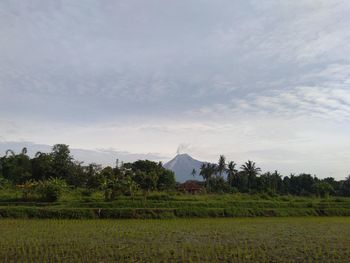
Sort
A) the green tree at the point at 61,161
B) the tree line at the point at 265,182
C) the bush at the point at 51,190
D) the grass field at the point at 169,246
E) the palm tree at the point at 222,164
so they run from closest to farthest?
the grass field at the point at 169,246 → the bush at the point at 51,190 → the green tree at the point at 61,161 → the tree line at the point at 265,182 → the palm tree at the point at 222,164

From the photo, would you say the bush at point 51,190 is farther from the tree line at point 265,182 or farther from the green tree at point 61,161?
the tree line at point 265,182

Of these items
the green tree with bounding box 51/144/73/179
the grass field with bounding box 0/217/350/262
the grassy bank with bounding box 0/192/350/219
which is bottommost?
the grass field with bounding box 0/217/350/262

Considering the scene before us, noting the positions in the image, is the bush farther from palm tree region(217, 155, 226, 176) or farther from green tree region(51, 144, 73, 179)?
palm tree region(217, 155, 226, 176)

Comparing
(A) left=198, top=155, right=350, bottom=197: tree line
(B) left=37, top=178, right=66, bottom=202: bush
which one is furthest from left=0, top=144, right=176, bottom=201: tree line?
(A) left=198, top=155, right=350, bottom=197: tree line

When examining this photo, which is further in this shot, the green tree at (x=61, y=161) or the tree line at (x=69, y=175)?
the green tree at (x=61, y=161)

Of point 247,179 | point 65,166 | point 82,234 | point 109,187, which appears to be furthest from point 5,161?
point 82,234

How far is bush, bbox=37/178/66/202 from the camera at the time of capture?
22875 millimetres

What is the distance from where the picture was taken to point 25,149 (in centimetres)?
4794

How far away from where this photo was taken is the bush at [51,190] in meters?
22.9

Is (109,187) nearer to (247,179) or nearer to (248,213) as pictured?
(248,213)

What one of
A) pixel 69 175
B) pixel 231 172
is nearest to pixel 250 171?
pixel 231 172

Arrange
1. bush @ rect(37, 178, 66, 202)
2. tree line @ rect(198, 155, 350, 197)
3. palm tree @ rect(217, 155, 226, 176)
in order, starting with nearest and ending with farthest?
bush @ rect(37, 178, 66, 202) < tree line @ rect(198, 155, 350, 197) < palm tree @ rect(217, 155, 226, 176)

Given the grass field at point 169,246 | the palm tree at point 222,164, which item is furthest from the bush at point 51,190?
the palm tree at point 222,164

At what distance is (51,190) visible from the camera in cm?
2289
